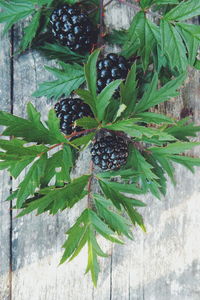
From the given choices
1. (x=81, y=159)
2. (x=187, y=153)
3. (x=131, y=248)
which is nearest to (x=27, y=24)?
(x=81, y=159)

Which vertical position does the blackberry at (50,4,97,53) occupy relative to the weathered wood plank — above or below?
above

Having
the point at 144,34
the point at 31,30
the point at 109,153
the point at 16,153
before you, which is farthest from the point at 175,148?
the point at 31,30

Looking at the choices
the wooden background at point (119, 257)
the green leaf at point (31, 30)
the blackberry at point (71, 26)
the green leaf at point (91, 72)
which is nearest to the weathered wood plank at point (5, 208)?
the wooden background at point (119, 257)

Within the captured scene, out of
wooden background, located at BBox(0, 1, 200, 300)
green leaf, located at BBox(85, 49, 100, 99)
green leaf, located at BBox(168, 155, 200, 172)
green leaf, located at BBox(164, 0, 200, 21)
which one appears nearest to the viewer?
green leaf, located at BBox(85, 49, 100, 99)

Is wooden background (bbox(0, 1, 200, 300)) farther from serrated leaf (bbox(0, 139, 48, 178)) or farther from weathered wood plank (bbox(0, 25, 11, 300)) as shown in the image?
serrated leaf (bbox(0, 139, 48, 178))

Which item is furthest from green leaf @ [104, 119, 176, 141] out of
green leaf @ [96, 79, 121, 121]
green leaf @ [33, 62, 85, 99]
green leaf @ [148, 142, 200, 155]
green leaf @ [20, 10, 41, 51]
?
green leaf @ [20, 10, 41, 51]

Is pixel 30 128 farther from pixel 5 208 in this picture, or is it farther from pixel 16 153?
pixel 5 208

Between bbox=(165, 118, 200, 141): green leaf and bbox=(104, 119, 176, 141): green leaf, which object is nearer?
bbox=(104, 119, 176, 141): green leaf

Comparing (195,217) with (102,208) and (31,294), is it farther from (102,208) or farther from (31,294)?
(31,294)
